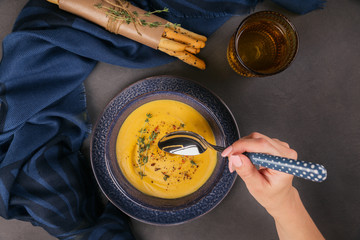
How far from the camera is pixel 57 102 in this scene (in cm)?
72

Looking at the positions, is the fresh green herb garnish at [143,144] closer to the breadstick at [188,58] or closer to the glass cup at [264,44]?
the breadstick at [188,58]

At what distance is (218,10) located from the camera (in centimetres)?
70

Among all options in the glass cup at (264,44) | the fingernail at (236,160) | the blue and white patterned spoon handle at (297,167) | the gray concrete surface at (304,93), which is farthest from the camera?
the gray concrete surface at (304,93)

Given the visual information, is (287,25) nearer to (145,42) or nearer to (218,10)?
(218,10)

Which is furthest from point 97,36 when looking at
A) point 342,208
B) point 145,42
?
point 342,208

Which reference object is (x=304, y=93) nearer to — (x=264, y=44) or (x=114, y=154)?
(x=264, y=44)

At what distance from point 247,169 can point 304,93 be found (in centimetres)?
37

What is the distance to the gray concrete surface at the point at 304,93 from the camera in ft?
2.42

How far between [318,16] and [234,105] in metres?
0.37

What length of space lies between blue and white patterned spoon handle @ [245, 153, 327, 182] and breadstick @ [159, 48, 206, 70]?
329mm

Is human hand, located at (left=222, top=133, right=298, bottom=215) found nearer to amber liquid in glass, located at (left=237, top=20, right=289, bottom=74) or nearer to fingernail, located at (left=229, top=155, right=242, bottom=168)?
fingernail, located at (left=229, top=155, right=242, bottom=168)

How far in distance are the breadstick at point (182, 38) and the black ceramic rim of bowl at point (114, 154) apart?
0.10 meters

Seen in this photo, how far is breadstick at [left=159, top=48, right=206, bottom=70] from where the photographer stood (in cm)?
67

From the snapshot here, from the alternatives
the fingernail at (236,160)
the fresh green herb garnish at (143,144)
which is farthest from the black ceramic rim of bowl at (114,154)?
the fingernail at (236,160)
